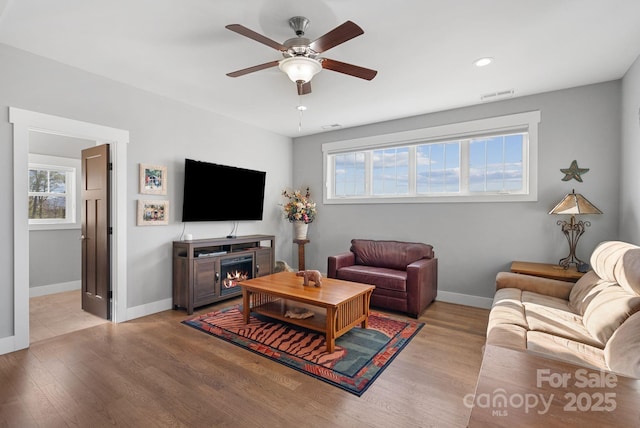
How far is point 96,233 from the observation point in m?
3.62

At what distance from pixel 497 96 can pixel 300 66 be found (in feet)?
8.96

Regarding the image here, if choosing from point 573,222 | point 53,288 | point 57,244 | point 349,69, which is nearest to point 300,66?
point 349,69

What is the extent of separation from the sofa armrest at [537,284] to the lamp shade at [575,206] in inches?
28.5

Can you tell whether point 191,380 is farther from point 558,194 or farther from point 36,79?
point 558,194

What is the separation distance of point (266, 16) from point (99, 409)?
2875mm

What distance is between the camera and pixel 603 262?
8.14 feet

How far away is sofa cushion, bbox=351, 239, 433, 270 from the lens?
4.17 m

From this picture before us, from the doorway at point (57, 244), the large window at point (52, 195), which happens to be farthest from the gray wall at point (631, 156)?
the large window at point (52, 195)

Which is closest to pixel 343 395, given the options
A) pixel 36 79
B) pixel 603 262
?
pixel 603 262

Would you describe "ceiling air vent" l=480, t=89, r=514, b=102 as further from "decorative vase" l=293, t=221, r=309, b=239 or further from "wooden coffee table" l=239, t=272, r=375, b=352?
"decorative vase" l=293, t=221, r=309, b=239

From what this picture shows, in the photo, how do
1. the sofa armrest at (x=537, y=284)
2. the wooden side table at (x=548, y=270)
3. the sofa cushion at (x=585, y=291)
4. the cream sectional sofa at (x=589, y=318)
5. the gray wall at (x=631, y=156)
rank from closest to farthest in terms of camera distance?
the cream sectional sofa at (x=589, y=318) < the sofa cushion at (x=585, y=291) < the gray wall at (x=631, y=156) < the sofa armrest at (x=537, y=284) < the wooden side table at (x=548, y=270)

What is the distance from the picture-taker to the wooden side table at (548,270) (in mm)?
3066

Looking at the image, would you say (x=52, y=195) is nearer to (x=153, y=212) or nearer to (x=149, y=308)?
(x=153, y=212)

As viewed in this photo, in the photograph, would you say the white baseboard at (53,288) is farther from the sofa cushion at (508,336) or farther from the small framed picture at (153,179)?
the sofa cushion at (508,336)
